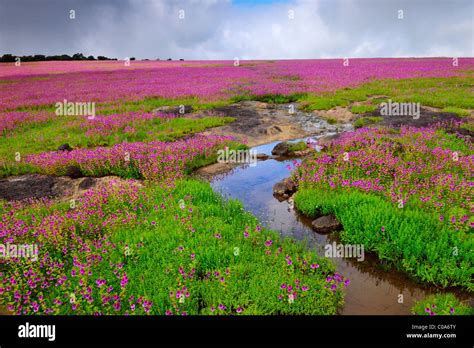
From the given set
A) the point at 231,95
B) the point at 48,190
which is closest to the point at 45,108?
the point at 231,95

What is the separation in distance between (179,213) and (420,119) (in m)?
14.8

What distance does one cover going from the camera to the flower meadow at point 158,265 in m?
5.26

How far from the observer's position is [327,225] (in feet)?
26.5

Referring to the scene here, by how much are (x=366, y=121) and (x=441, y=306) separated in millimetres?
14536

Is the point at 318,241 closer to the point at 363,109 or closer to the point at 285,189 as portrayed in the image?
the point at 285,189

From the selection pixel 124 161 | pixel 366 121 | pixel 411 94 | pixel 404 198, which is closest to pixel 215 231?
pixel 404 198

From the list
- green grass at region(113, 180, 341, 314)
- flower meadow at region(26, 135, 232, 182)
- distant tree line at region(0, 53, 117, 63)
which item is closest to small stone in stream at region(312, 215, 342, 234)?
green grass at region(113, 180, 341, 314)

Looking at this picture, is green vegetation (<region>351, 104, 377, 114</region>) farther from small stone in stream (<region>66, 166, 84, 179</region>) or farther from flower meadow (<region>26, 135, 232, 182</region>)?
small stone in stream (<region>66, 166, 84, 179</region>)

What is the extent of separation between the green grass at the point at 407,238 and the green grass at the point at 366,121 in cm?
1020

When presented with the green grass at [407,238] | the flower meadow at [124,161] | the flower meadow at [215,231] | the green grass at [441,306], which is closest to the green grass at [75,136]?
the flower meadow at [215,231]

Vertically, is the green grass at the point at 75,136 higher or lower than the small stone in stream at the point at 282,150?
higher

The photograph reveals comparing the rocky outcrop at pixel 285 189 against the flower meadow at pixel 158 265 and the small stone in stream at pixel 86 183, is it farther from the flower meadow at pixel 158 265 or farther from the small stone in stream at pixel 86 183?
the small stone in stream at pixel 86 183

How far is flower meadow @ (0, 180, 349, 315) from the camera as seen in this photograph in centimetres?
526
